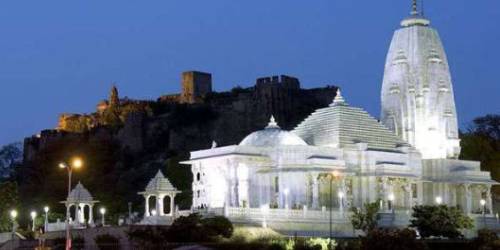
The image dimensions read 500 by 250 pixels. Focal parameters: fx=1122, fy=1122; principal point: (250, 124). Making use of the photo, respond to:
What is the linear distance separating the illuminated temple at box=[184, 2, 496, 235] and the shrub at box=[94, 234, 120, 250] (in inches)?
282

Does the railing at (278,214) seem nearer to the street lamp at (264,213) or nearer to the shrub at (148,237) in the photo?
the street lamp at (264,213)

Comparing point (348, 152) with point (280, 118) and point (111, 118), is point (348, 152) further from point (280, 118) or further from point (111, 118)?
point (111, 118)

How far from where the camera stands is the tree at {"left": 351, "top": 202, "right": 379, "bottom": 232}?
220ft

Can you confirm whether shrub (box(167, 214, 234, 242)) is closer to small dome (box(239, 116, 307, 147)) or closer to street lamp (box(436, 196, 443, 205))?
small dome (box(239, 116, 307, 147))

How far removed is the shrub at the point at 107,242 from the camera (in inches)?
2340

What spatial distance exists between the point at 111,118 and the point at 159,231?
94.3 meters

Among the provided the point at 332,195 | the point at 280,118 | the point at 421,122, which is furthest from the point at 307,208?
the point at 280,118

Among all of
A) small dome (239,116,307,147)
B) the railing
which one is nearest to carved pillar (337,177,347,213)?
the railing

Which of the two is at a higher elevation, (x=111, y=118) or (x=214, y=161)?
(x=111, y=118)

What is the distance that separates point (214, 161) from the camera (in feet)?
236

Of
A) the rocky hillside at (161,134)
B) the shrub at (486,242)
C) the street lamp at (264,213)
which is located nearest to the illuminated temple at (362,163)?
the street lamp at (264,213)

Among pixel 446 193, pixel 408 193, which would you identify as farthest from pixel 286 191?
pixel 446 193

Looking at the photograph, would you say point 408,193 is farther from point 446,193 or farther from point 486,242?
point 486,242

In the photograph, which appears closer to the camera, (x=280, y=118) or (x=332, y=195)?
(x=332, y=195)
